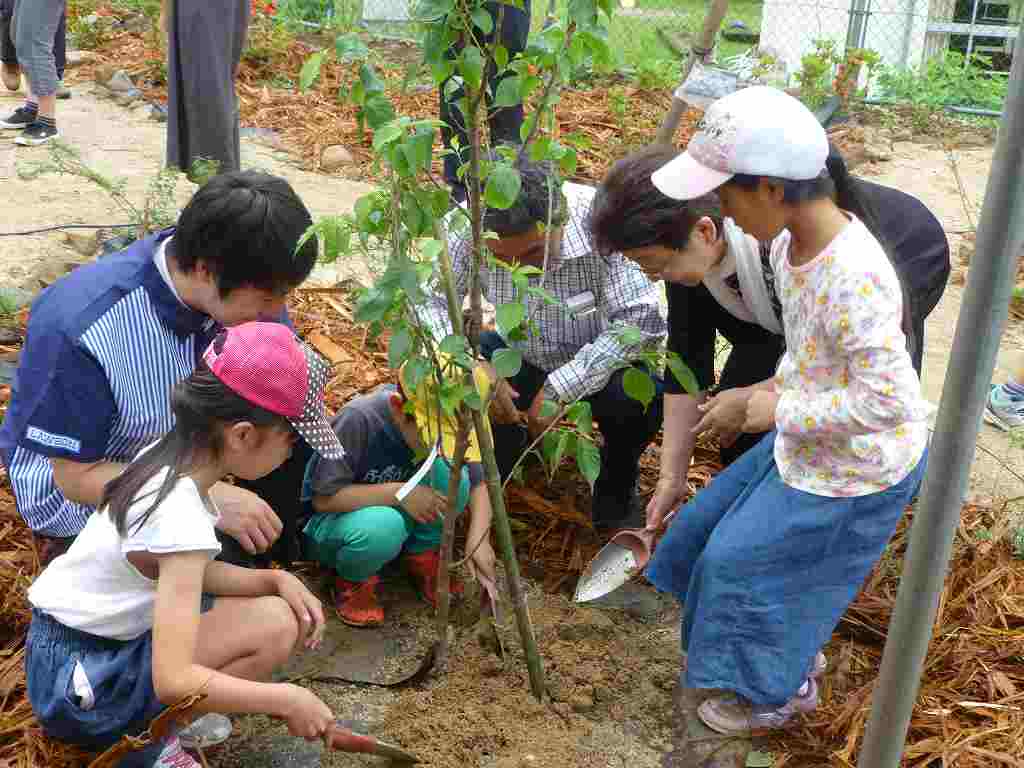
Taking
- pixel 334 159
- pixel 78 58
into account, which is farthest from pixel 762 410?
pixel 78 58

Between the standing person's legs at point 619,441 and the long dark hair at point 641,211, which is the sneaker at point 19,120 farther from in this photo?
the long dark hair at point 641,211

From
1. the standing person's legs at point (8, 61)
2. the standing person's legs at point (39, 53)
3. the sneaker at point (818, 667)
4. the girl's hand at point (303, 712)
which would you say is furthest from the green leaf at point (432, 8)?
the standing person's legs at point (8, 61)

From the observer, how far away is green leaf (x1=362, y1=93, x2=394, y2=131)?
1.72 metres

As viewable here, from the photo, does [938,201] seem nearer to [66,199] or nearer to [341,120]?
[341,120]

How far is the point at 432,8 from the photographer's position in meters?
1.61

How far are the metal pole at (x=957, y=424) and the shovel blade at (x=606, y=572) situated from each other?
128 centimetres

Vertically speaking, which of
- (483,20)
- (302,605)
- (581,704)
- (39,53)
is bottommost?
(581,704)

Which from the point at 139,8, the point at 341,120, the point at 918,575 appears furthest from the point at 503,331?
the point at 139,8

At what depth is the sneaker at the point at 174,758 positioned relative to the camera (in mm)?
1899

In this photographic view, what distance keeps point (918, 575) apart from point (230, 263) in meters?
1.30

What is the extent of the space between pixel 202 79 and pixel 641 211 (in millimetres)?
2702

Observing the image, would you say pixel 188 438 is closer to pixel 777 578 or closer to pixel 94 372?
pixel 94 372

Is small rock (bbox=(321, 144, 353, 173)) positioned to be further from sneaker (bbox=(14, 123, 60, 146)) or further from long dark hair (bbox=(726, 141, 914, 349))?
long dark hair (bbox=(726, 141, 914, 349))

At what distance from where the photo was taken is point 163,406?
7.11 feet
